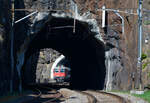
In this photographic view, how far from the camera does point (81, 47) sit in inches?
1091

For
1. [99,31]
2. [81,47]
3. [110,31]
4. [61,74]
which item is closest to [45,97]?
[99,31]

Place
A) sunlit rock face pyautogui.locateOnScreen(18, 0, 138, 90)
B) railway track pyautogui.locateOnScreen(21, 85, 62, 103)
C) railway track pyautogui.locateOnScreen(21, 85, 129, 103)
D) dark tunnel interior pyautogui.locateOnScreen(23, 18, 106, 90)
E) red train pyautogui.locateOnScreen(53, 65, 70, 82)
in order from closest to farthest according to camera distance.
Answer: railway track pyautogui.locateOnScreen(21, 85, 129, 103) < railway track pyautogui.locateOnScreen(21, 85, 62, 103) < sunlit rock face pyautogui.locateOnScreen(18, 0, 138, 90) < dark tunnel interior pyautogui.locateOnScreen(23, 18, 106, 90) < red train pyautogui.locateOnScreen(53, 65, 70, 82)

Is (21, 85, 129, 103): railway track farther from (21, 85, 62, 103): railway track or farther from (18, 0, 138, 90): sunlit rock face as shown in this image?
(18, 0, 138, 90): sunlit rock face

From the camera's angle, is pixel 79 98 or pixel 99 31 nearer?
pixel 79 98

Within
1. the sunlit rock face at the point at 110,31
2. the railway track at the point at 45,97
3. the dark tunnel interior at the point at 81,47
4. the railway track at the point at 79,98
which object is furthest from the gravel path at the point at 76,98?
the dark tunnel interior at the point at 81,47

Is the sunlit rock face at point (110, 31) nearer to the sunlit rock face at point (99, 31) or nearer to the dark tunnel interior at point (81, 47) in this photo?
the sunlit rock face at point (99, 31)

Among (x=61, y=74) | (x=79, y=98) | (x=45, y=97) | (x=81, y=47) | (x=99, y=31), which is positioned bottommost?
(x=61, y=74)

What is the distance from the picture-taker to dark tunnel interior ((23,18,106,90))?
22875mm

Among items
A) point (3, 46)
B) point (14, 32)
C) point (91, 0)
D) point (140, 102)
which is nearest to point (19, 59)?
point (14, 32)

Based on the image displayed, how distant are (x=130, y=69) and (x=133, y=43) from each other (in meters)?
2.13

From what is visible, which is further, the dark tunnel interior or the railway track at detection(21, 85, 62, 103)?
the dark tunnel interior

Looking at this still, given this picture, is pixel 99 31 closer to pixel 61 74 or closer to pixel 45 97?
pixel 45 97

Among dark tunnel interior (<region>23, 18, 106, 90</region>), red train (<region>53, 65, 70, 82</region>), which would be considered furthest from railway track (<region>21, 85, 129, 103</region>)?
red train (<region>53, 65, 70, 82</region>)

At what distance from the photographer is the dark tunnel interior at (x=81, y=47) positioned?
2288 cm
